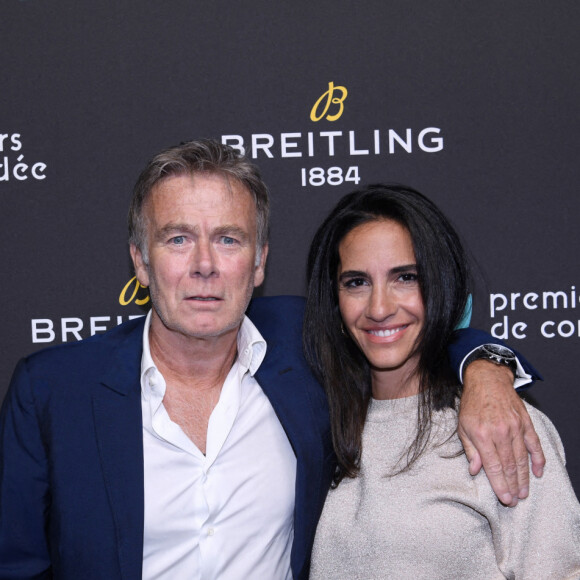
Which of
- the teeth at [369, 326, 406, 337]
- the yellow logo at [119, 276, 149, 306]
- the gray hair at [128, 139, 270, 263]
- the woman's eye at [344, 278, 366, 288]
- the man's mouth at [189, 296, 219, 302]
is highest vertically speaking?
the gray hair at [128, 139, 270, 263]

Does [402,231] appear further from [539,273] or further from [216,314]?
[539,273]

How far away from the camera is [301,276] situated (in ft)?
7.38

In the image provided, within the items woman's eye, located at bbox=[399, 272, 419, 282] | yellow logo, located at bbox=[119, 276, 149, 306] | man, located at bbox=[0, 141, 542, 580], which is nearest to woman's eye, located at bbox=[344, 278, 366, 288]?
woman's eye, located at bbox=[399, 272, 419, 282]

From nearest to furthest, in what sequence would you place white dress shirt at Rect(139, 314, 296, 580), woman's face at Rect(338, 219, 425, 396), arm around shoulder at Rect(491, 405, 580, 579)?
arm around shoulder at Rect(491, 405, 580, 579) < white dress shirt at Rect(139, 314, 296, 580) < woman's face at Rect(338, 219, 425, 396)

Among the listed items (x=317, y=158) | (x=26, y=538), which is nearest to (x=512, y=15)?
(x=317, y=158)

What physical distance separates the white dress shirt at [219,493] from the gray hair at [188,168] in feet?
1.11

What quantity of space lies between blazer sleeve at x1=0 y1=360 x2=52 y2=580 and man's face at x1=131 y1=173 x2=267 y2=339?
0.41 metres

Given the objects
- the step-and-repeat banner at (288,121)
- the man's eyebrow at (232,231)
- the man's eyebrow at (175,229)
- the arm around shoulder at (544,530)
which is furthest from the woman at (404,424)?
the step-and-repeat banner at (288,121)

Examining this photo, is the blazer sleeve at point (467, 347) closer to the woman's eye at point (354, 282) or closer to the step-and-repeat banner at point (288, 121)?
the woman's eye at point (354, 282)

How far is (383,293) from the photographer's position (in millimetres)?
1594

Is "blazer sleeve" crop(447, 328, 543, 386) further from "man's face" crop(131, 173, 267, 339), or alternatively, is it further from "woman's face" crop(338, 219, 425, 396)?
"man's face" crop(131, 173, 267, 339)

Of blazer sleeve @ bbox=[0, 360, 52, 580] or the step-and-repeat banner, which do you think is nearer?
blazer sleeve @ bbox=[0, 360, 52, 580]

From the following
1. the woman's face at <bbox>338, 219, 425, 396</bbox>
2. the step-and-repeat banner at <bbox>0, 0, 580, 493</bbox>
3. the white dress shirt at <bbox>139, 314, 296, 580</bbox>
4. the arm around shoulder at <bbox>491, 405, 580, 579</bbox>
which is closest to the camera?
the arm around shoulder at <bbox>491, 405, 580, 579</bbox>

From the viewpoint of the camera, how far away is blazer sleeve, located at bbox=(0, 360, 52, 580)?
1.44 m
